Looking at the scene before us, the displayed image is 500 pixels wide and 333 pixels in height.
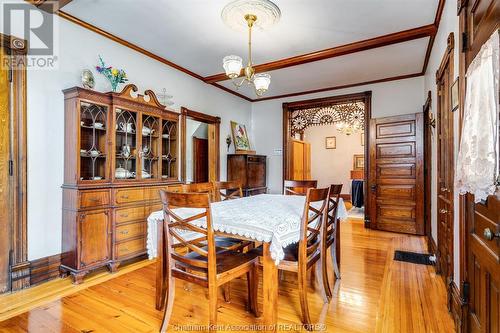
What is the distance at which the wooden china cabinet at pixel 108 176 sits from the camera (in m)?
2.62

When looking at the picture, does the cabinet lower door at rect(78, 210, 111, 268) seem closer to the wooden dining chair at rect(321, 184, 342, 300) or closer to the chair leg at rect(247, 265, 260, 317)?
the chair leg at rect(247, 265, 260, 317)

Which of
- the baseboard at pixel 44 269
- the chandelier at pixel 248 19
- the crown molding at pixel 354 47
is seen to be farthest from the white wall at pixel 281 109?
the baseboard at pixel 44 269

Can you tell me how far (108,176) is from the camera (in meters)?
2.85

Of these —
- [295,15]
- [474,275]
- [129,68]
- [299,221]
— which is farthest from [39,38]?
[474,275]

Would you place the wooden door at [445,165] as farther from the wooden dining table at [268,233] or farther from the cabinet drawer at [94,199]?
the cabinet drawer at [94,199]

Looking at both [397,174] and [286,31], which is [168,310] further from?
[397,174]

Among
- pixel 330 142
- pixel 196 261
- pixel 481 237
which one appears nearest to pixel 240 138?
pixel 196 261

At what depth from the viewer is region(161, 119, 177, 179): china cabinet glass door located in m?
3.63

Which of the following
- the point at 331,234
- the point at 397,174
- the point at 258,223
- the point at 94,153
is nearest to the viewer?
the point at 258,223

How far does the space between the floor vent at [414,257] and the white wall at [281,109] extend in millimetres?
2478

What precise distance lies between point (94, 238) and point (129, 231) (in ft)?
1.21

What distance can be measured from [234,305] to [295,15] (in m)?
2.82

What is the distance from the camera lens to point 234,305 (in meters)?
2.16

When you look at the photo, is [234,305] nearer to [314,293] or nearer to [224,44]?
[314,293]
